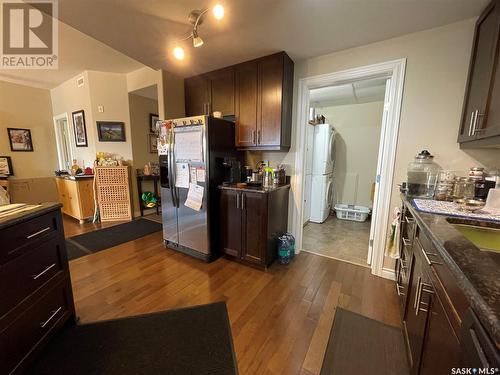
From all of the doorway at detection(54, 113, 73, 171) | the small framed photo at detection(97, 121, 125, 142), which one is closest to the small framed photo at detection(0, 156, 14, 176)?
the doorway at detection(54, 113, 73, 171)

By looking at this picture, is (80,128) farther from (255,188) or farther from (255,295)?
(255,295)

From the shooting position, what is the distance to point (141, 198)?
4.19m

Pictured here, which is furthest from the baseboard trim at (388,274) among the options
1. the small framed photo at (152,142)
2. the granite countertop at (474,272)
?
the small framed photo at (152,142)

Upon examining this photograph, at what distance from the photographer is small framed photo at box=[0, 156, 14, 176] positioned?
397cm

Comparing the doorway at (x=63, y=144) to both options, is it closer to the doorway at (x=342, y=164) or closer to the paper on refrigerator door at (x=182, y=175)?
the paper on refrigerator door at (x=182, y=175)

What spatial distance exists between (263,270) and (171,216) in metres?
1.37

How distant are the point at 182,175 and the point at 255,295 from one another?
155cm

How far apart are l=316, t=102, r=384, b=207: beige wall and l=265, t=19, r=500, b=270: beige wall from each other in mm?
2287

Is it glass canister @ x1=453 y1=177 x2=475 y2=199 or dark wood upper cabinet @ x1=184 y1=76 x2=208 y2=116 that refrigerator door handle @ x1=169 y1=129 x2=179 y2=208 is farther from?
glass canister @ x1=453 y1=177 x2=475 y2=199

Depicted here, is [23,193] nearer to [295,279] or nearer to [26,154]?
[26,154]

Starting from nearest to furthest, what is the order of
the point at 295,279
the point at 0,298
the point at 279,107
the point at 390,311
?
the point at 0,298, the point at 390,311, the point at 295,279, the point at 279,107

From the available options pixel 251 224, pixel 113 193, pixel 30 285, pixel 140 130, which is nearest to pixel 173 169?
pixel 251 224

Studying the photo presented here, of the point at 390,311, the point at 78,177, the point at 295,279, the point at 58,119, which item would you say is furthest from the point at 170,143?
the point at 58,119

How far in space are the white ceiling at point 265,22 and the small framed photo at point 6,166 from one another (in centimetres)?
400
